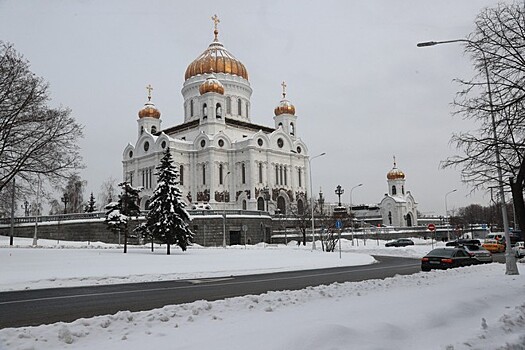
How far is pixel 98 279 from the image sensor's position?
18500 mm

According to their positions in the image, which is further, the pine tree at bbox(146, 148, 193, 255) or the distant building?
the distant building

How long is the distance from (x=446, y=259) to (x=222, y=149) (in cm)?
5073

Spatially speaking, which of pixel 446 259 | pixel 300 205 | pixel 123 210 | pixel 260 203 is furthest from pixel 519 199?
pixel 300 205

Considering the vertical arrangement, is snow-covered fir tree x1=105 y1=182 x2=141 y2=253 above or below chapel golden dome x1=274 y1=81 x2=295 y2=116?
below

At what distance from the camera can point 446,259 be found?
20938 mm

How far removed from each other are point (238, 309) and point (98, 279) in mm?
11376

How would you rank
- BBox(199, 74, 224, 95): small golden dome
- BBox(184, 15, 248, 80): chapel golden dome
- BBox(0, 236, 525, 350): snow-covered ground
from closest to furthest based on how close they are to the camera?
BBox(0, 236, 525, 350): snow-covered ground, BBox(199, 74, 224, 95): small golden dome, BBox(184, 15, 248, 80): chapel golden dome

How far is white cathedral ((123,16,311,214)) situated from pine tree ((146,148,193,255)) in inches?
1250

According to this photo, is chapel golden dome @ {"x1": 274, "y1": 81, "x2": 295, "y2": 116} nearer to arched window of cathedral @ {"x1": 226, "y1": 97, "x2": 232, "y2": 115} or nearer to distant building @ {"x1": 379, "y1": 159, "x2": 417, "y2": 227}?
arched window of cathedral @ {"x1": 226, "y1": 97, "x2": 232, "y2": 115}

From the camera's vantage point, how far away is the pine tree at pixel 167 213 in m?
31.5

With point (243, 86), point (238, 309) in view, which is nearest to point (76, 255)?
point (238, 309)

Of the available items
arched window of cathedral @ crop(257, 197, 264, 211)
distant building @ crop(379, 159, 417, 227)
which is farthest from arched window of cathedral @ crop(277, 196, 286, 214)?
distant building @ crop(379, 159, 417, 227)

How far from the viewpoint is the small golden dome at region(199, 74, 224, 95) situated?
2741 inches

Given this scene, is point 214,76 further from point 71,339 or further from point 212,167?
point 71,339
